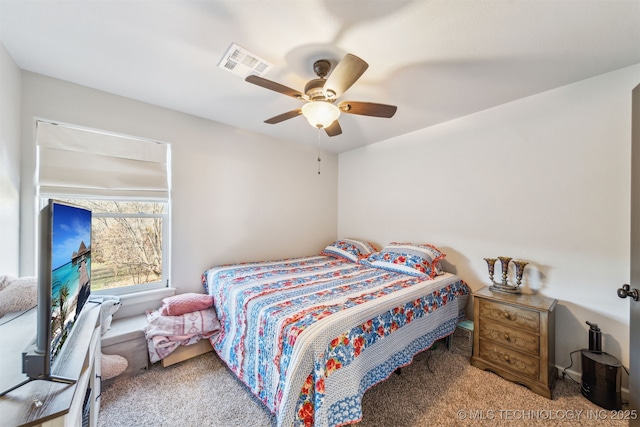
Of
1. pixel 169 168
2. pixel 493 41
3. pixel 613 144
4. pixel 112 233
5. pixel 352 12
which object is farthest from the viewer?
pixel 169 168

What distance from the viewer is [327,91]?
161 centimetres

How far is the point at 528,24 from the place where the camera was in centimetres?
142

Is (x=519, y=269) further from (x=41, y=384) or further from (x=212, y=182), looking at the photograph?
(x=212, y=182)

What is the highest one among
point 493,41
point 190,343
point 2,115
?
point 493,41

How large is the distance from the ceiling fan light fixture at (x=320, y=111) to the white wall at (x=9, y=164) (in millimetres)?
2019

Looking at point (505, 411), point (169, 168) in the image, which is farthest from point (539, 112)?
point (169, 168)

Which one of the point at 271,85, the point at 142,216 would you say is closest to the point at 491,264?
the point at 271,85

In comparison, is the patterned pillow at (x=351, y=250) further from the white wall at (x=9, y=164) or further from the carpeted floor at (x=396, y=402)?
the white wall at (x=9, y=164)

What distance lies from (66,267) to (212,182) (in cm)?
190

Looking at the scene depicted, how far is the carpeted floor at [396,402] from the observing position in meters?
1.59

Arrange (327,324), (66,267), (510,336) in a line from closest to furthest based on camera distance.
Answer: (66,267) < (327,324) < (510,336)

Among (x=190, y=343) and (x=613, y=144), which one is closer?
(x=613, y=144)

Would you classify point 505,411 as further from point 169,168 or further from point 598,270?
point 169,168

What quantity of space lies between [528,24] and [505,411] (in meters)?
2.51
